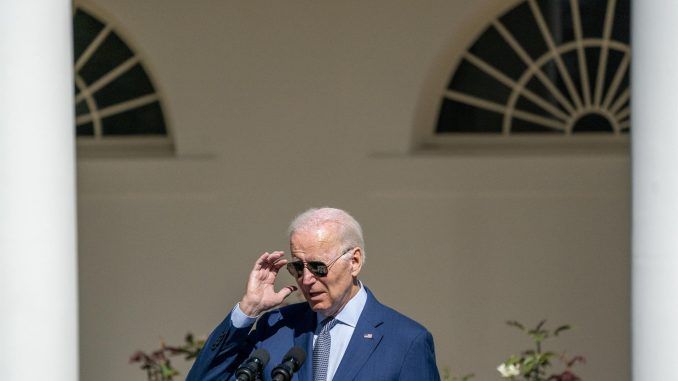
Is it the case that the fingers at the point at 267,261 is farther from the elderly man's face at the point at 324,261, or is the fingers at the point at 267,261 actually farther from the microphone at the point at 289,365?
the microphone at the point at 289,365

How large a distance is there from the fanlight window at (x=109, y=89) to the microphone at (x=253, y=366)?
18.5 feet

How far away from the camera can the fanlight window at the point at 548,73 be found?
30.8ft

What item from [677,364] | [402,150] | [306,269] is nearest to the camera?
[306,269]

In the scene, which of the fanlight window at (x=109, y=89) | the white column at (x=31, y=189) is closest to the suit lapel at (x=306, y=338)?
the white column at (x=31, y=189)

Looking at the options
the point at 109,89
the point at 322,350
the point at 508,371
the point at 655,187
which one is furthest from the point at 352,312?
the point at 109,89

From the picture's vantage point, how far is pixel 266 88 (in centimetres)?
935

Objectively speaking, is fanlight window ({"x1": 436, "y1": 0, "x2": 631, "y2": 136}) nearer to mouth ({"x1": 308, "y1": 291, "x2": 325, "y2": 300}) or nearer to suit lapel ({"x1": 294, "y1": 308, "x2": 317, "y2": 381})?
suit lapel ({"x1": 294, "y1": 308, "x2": 317, "y2": 381})

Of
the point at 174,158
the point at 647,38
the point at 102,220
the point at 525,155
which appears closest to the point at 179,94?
the point at 174,158

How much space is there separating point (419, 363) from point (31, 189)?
5.51ft

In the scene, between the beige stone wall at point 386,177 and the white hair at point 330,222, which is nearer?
the white hair at point 330,222

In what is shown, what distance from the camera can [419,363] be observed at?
4.30m

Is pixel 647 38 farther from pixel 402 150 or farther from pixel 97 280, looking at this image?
pixel 97 280

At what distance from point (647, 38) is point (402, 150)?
4.65 m

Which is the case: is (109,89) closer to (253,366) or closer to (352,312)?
(352,312)
